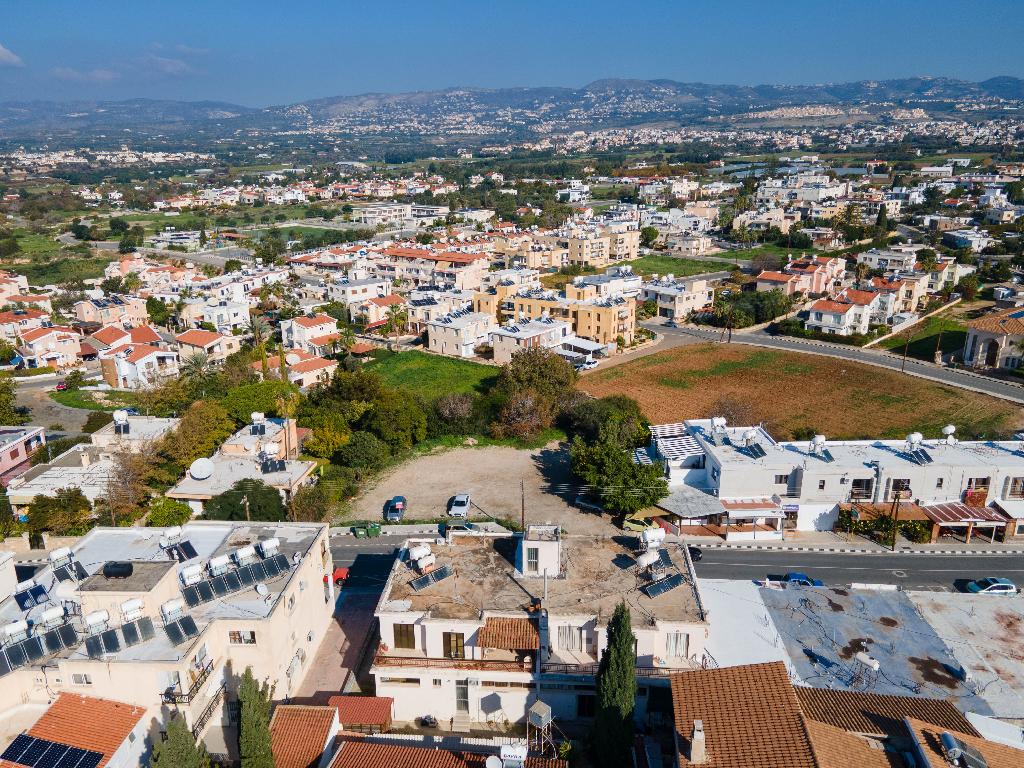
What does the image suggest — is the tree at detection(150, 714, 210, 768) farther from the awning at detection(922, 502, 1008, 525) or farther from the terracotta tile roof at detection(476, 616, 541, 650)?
the awning at detection(922, 502, 1008, 525)

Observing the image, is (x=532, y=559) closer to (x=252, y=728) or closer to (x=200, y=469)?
(x=252, y=728)

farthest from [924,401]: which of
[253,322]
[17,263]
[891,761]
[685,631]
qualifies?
[17,263]

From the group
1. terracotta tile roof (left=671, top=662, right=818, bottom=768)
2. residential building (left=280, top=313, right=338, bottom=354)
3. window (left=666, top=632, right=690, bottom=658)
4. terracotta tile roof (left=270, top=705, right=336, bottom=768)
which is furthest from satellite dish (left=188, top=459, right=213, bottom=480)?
residential building (left=280, top=313, right=338, bottom=354)

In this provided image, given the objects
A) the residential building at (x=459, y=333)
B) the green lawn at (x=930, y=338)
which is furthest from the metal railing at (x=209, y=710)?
the green lawn at (x=930, y=338)

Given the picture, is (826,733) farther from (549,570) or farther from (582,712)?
(549,570)

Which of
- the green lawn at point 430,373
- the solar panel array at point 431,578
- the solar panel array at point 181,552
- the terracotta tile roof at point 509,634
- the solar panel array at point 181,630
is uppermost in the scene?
the solar panel array at point 181,630

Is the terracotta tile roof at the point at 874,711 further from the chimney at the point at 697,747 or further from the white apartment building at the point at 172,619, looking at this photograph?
the white apartment building at the point at 172,619
